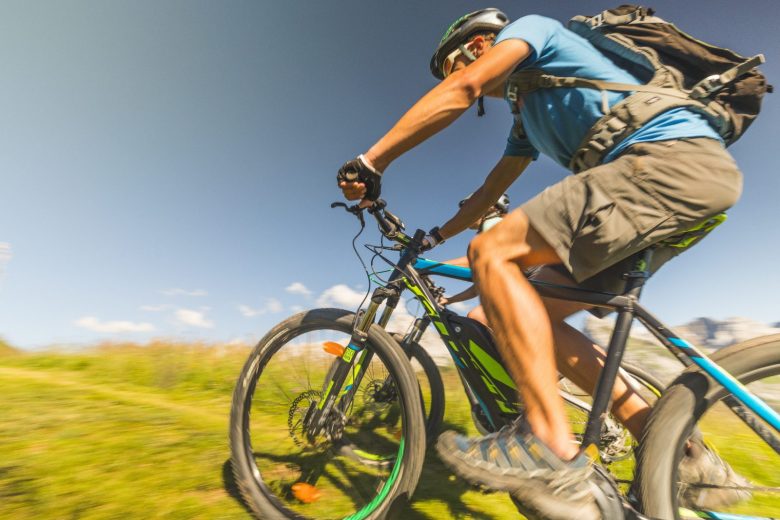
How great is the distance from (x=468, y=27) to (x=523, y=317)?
1.97 metres

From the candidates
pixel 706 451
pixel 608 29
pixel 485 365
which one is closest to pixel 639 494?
pixel 706 451

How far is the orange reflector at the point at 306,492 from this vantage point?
221 cm

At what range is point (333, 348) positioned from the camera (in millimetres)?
2332

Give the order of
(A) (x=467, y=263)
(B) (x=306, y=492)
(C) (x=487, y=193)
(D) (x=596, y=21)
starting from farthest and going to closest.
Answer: (A) (x=467, y=263), (C) (x=487, y=193), (B) (x=306, y=492), (D) (x=596, y=21)

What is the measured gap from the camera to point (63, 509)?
1.81m

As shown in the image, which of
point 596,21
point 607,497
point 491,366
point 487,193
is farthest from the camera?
point 487,193

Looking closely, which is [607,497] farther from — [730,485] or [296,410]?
[296,410]

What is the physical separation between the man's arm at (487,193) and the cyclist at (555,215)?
0.78 meters

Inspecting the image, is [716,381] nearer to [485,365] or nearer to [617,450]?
[485,365]

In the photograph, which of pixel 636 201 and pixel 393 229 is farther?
pixel 393 229

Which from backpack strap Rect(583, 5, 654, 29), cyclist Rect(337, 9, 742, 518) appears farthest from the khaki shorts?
backpack strap Rect(583, 5, 654, 29)

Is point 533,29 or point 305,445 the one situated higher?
point 533,29

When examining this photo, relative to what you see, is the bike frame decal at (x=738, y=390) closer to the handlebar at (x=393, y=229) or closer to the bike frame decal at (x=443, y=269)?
the bike frame decal at (x=443, y=269)

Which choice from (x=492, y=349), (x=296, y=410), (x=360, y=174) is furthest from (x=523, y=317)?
(x=296, y=410)
